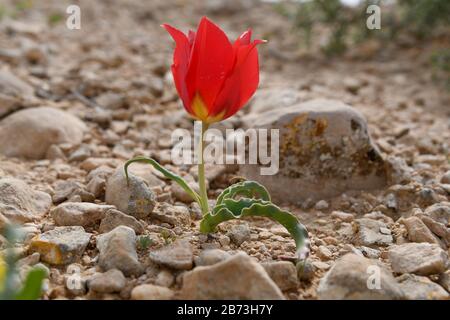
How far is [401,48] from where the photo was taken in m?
5.38

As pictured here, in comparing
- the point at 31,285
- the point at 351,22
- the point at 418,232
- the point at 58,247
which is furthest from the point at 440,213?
the point at 351,22

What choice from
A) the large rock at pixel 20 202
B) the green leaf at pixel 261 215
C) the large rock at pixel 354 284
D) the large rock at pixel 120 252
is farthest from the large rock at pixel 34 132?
the large rock at pixel 354 284

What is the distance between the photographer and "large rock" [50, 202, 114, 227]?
222 centimetres

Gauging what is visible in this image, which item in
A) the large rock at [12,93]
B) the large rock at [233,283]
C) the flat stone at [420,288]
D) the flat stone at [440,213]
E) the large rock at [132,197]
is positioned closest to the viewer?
the large rock at [233,283]


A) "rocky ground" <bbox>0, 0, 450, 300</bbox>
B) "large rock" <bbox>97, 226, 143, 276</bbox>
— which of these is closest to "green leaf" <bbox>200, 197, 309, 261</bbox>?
"rocky ground" <bbox>0, 0, 450, 300</bbox>

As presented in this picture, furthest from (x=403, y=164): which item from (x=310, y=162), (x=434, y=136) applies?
(x=434, y=136)

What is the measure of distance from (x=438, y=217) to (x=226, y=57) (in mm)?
1167

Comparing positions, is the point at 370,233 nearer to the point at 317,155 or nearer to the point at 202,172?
the point at 317,155

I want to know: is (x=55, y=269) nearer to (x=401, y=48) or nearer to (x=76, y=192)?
(x=76, y=192)

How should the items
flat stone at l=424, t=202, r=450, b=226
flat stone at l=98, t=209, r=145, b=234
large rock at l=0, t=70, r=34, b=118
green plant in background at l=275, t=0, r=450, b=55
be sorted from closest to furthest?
1. flat stone at l=98, t=209, r=145, b=234
2. flat stone at l=424, t=202, r=450, b=226
3. large rock at l=0, t=70, r=34, b=118
4. green plant in background at l=275, t=0, r=450, b=55

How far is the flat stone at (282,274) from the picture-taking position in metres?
1.88

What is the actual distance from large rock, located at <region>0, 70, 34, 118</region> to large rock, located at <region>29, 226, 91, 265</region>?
1.52m

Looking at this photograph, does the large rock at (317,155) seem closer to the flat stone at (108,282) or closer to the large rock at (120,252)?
the large rock at (120,252)

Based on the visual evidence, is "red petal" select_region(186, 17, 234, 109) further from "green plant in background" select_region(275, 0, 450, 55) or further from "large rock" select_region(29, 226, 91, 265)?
"green plant in background" select_region(275, 0, 450, 55)
